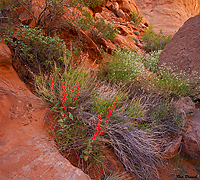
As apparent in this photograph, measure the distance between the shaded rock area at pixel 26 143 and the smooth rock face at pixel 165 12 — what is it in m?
15.3

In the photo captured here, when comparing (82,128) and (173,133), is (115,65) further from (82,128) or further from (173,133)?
(82,128)

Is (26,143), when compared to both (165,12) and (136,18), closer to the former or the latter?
(136,18)

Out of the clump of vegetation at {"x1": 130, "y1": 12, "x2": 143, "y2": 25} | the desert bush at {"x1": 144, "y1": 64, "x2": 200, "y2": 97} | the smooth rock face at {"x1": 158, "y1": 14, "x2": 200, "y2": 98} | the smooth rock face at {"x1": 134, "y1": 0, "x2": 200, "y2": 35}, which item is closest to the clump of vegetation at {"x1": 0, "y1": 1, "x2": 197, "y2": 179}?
the desert bush at {"x1": 144, "y1": 64, "x2": 200, "y2": 97}

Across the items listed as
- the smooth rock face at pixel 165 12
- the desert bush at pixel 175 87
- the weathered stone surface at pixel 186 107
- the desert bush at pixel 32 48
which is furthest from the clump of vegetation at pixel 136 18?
the desert bush at pixel 32 48

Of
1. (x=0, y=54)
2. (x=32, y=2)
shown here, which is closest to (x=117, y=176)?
(x=0, y=54)

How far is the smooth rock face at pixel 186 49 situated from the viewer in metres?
4.67

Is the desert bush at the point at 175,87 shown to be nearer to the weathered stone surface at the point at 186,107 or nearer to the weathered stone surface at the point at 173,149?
the weathered stone surface at the point at 186,107

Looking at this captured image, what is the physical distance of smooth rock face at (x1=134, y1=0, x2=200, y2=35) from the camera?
576 inches

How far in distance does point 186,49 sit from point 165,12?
42.7ft

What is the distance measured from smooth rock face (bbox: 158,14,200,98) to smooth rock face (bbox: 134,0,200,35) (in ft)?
32.7

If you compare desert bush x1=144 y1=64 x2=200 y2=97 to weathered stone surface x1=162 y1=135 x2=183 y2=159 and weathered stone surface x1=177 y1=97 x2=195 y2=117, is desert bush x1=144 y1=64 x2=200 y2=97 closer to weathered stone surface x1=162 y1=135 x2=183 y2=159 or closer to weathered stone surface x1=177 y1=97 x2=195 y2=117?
weathered stone surface x1=177 y1=97 x2=195 y2=117

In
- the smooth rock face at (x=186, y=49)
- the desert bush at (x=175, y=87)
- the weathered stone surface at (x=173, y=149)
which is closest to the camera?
the weathered stone surface at (x=173, y=149)

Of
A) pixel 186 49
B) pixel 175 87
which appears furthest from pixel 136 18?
pixel 175 87

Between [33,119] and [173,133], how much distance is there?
2.76 metres
